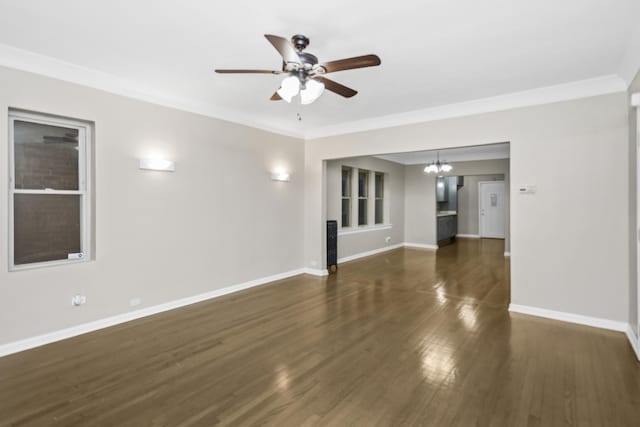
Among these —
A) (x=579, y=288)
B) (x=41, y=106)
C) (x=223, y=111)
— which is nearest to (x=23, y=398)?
(x=41, y=106)

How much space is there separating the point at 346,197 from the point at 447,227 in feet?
14.5

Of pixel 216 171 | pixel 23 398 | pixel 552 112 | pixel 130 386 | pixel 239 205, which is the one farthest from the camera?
pixel 239 205

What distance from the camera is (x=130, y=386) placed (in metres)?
2.43

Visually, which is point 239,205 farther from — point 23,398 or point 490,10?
point 490,10

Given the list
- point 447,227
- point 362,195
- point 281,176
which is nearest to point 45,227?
point 281,176

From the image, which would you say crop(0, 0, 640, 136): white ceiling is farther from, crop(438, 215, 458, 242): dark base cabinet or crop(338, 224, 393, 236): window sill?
crop(438, 215, 458, 242): dark base cabinet

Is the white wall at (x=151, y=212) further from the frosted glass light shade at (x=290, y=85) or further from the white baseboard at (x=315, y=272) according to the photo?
the frosted glass light shade at (x=290, y=85)

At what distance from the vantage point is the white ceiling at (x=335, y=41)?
7.49 feet

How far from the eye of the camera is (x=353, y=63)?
231 cm

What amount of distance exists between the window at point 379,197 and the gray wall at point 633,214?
5.73 m

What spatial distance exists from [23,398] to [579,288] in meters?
5.23

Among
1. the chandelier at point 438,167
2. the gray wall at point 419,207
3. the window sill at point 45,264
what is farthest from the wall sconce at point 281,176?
the gray wall at point 419,207

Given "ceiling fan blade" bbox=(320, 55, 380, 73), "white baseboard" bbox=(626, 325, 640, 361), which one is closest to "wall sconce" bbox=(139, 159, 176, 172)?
"ceiling fan blade" bbox=(320, 55, 380, 73)

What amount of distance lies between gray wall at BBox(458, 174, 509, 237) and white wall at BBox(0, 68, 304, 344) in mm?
8745
